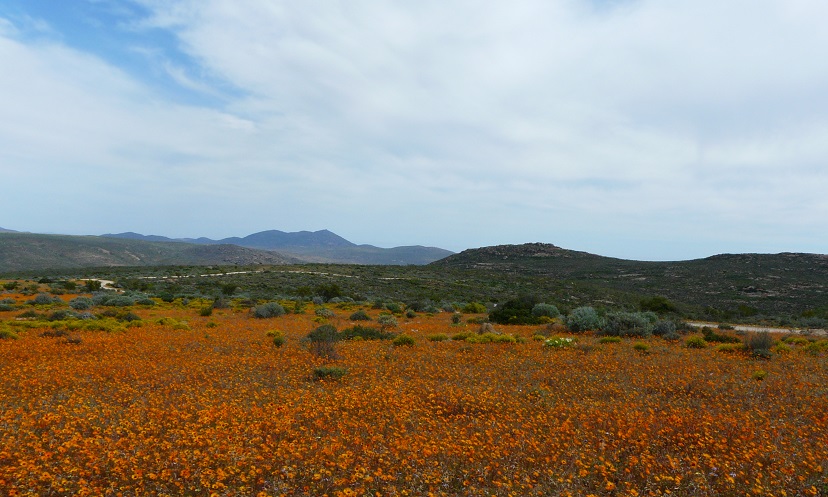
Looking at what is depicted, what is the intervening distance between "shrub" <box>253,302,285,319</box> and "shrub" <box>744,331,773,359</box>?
75.7 feet

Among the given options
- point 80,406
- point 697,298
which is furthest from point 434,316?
point 697,298

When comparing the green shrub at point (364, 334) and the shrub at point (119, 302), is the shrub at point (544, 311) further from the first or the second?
the shrub at point (119, 302)

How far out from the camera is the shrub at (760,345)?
1469cm

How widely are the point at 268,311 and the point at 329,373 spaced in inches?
632

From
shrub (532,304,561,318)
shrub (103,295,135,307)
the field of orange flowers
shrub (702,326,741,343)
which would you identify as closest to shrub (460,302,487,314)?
shrub (532,304,561,318)

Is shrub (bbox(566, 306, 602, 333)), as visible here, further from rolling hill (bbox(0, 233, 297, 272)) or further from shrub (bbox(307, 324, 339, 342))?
rolling hill (bbox(0, 233, 297, 272))

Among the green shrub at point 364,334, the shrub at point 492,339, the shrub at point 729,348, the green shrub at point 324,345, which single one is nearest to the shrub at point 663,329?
the shrub at point 729,348

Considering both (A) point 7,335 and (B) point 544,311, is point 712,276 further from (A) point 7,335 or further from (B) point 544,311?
(A) point 7,335

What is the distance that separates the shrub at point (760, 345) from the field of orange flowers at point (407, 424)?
0.39 metres

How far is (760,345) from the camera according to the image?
51.1 ft

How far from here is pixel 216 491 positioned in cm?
552

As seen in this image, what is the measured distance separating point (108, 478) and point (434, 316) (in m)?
23.9

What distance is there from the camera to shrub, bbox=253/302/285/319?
26.0 m

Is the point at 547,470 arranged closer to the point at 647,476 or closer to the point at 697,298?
the point at 647,476
